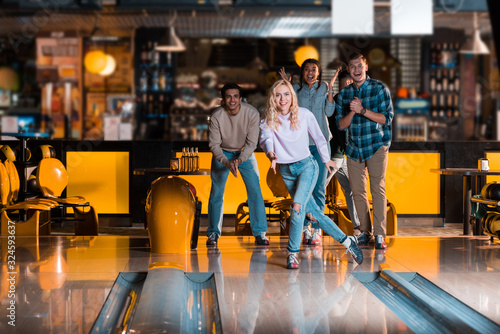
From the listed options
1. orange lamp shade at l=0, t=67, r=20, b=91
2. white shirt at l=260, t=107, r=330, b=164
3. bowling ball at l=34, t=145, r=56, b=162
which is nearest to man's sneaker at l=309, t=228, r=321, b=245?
white shirt at l=260, t=107, r=330, b=164

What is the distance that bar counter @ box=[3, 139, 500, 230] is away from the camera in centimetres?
752

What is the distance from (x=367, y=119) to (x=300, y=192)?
0.90 m

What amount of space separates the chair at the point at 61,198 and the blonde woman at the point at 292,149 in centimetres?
253

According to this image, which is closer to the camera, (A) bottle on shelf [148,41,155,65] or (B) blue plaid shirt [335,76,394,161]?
(B) blue plaid shirt [335,76,394,161]

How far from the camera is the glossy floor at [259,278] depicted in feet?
10.1

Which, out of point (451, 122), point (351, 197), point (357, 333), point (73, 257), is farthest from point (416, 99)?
point (357, 333)

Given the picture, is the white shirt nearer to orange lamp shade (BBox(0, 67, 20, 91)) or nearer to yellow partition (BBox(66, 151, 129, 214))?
yellow partition (BBox(66, 151, 129, 214))

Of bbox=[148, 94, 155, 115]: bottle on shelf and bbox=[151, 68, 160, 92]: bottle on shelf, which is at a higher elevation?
bbox=[151, 68, 160, 92]: bottle on shelf

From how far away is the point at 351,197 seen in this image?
5.14m

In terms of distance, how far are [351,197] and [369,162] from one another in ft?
1.79

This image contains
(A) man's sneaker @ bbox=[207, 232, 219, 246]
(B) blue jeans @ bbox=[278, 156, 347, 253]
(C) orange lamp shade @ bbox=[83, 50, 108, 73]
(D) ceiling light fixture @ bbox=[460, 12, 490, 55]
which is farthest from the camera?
(C) orange lamp shade @ bbox=[83, 50, 108, 73]

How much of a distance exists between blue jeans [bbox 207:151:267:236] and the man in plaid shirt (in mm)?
715

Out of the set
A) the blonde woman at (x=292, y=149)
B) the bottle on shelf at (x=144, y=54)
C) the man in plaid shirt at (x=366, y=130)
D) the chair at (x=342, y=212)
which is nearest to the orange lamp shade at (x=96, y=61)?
the bottle on shelf at (x=144, y=54)

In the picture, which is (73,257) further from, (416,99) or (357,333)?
(416,99)
